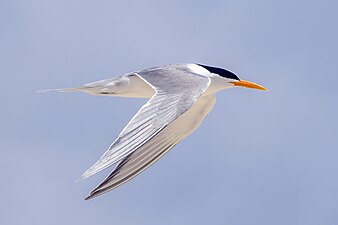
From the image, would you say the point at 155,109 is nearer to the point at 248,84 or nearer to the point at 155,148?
the point at 155,148

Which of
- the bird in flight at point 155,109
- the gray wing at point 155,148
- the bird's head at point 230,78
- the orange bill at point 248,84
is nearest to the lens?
the bird in flight at point 155,109

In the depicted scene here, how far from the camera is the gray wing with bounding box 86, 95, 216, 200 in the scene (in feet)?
29.6

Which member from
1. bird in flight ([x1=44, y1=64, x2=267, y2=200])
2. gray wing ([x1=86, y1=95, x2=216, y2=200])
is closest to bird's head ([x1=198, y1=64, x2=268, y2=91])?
bird in flight ([x1=44, y1=64, x2=267, y2=200])

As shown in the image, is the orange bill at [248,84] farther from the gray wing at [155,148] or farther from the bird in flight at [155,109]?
the gray wing at [155,148]

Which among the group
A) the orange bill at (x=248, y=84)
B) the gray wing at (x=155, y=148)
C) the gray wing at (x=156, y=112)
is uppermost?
the gray wing at (x=156, y=112)

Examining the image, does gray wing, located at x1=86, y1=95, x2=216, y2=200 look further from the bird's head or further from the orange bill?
the orange bill

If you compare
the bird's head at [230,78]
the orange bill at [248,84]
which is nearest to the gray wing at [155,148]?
the bird's head at [230,78]

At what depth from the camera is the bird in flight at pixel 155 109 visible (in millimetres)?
7723

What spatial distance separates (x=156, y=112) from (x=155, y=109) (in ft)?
0.32

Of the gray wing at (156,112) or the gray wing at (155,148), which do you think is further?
the gray wing at (155,148)

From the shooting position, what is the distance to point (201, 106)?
11039mm

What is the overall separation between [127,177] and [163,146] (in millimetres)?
1034

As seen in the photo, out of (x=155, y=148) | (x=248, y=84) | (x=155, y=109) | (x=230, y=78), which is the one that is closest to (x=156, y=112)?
(x=155, y=109)

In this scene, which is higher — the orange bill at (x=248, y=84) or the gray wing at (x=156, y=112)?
the gray wing at (x=156, y=112)
